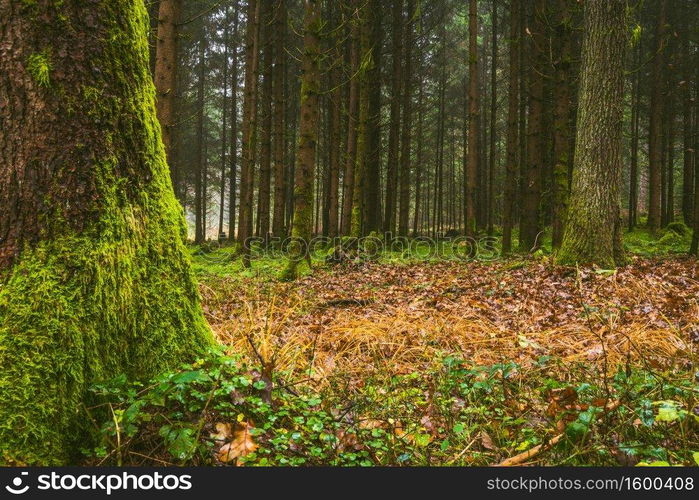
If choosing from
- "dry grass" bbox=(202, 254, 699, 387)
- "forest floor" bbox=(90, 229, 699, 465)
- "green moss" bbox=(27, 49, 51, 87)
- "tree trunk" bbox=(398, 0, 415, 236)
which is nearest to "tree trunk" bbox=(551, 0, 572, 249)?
"dry grass" bbox=(202, 254, 699, 387)

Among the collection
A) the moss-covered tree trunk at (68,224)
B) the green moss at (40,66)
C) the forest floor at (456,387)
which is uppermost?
the green moss at (40,66)

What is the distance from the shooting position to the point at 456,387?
116 inches

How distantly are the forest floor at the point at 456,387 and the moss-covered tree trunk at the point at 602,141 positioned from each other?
88 centimetres

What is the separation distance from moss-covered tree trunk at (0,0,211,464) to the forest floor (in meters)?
0.28

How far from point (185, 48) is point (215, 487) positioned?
25.9 m

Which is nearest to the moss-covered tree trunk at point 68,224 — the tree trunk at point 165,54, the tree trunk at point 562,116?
the tree trunk at point 165,54

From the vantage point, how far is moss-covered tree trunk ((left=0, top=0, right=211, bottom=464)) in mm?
1822

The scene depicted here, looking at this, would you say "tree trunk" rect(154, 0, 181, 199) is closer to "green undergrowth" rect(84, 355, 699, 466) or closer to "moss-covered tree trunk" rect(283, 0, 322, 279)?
"moss-covered tree trunk" rect(283, 0, 322, 279)

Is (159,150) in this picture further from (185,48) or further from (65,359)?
(185,48)

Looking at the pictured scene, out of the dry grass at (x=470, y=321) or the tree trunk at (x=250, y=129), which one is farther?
the tree trunk at (x=250, y=129)

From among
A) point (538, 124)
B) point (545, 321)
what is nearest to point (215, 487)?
point (545, 321)

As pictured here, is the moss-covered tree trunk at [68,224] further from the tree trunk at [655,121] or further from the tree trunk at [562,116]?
the tree trunk at [655,121]

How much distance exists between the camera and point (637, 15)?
20.3m

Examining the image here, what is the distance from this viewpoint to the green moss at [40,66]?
1985 mm
